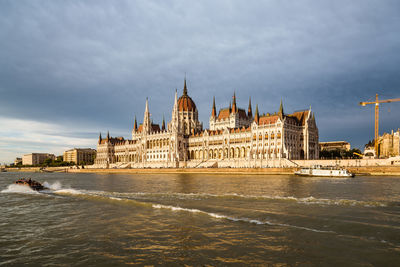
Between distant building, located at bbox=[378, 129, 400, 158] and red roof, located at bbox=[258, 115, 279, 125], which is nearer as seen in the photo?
red roof, located at bbox=[258, 115, 279, 125]

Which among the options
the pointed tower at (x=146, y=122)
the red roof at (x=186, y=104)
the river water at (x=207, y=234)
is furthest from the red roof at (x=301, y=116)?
the river water at (x=207, y=234)

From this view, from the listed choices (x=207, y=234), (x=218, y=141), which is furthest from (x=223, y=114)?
(x=207, y=234)

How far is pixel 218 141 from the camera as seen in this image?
12812 cm

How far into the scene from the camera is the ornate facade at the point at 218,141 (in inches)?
4240

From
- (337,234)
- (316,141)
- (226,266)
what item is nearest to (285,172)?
(316,141)

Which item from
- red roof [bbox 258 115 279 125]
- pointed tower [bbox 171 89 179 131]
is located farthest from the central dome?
red roof [bbox 258 115 279 125]

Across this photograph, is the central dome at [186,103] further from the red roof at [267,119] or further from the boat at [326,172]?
the boat at [326,172]

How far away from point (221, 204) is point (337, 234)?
10.8 metres

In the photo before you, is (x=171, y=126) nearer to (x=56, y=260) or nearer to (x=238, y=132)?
(x=238, y=132)

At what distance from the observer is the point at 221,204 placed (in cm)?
2486

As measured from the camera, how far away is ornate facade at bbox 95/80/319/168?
353ft

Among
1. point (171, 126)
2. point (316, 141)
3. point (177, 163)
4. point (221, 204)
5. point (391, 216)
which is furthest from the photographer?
point (171, 126)

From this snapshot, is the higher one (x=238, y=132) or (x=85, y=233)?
(x=238, y=132)

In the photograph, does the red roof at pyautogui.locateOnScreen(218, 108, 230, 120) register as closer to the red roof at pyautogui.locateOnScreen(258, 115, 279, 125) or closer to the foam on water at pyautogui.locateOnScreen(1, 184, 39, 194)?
the red roof at pyautogui.locateOnScreen(258, 115, 279, 125)
